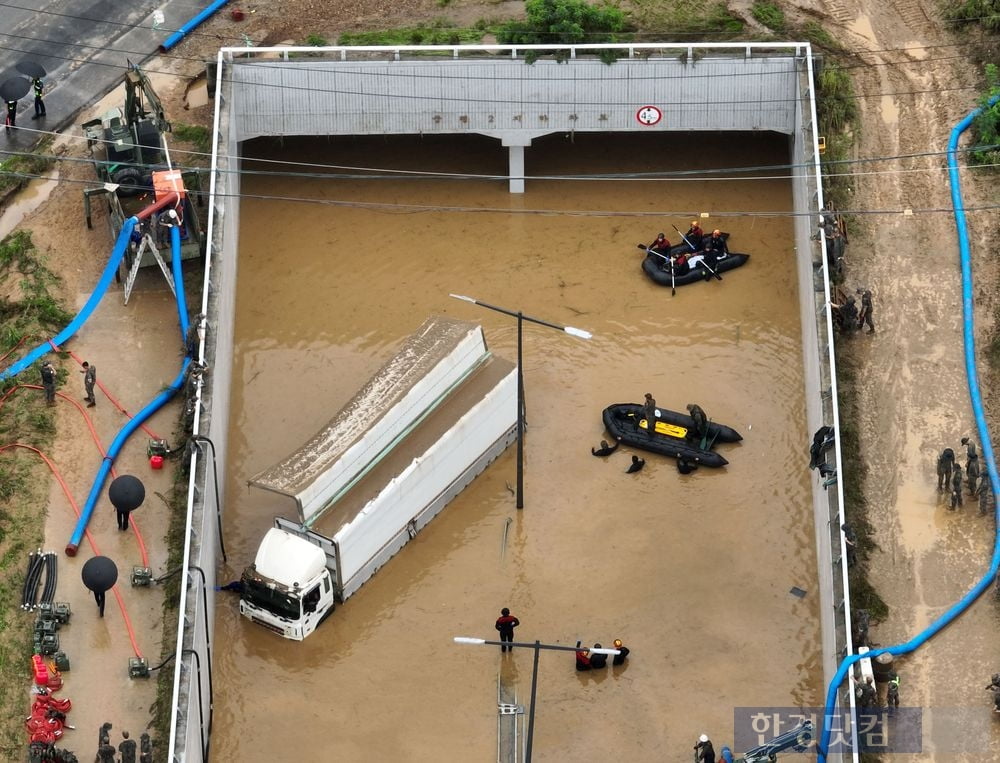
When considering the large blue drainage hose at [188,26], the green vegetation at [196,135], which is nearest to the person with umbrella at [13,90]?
the green vegetation at [196,135]

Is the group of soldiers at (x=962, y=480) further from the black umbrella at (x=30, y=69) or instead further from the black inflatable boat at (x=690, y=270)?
the black umbrella at (x=30, y=69)

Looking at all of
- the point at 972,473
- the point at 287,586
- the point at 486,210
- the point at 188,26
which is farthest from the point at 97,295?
the point at 972,473

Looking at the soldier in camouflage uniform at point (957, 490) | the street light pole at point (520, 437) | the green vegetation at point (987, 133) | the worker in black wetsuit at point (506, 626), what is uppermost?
the green vegetation at point (987, 133)

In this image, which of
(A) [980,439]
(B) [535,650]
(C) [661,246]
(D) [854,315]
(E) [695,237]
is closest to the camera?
(B) [535,650]

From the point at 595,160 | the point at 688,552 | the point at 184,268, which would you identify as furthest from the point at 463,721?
the point at 595,160

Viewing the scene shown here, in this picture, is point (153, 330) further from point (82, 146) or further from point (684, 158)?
point (684, 158)

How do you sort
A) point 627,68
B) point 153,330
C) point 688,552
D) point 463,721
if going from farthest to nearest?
point 627,68
point 153,330
point 688,552
point 463,721

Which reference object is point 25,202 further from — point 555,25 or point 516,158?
point 555,25
